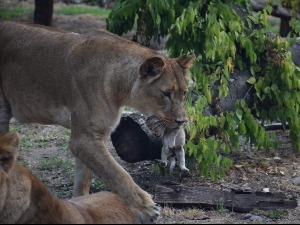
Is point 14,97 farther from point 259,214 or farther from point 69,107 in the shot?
point 259,214

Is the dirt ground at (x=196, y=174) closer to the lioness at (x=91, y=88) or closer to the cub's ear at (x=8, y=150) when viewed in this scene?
the lioness at (x=91, y=88)

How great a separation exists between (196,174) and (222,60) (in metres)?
1.01

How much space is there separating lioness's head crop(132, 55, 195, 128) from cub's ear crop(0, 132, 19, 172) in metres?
1.75

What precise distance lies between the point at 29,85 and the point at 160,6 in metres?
1.31

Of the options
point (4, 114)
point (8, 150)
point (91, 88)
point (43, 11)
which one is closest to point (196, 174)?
point (91, 88)

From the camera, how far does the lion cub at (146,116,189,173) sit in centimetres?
679

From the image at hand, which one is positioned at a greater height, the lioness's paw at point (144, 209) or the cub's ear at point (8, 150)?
the cub's ear at point (8, 150)

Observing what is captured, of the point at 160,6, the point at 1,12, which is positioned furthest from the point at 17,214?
the point at 1,12

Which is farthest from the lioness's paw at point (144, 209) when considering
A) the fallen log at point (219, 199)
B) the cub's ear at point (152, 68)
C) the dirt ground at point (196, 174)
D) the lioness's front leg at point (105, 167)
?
the cub's ear at point (152, 68)

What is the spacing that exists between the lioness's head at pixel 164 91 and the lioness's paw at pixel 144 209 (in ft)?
2.16

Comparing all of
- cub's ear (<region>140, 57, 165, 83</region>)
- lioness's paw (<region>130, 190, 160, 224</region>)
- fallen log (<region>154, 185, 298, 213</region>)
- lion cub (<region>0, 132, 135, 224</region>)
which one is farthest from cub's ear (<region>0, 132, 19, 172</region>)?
fallen log (<region>154, 185, 298, 213</region>)

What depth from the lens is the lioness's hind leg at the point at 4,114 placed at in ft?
22.9

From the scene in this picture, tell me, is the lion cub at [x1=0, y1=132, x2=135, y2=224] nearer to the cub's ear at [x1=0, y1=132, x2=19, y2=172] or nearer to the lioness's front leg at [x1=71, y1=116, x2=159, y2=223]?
the cub's ear at [x1=0, y1=132, x2=19, y2=172]

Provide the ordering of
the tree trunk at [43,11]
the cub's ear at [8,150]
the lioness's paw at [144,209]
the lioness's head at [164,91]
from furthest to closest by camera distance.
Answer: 1. the tree trunk at [43,11]
2. the lioness's head at [164,91]
3. the lioness's paw at [144,209]
4. the cub's ear at [8,150]
